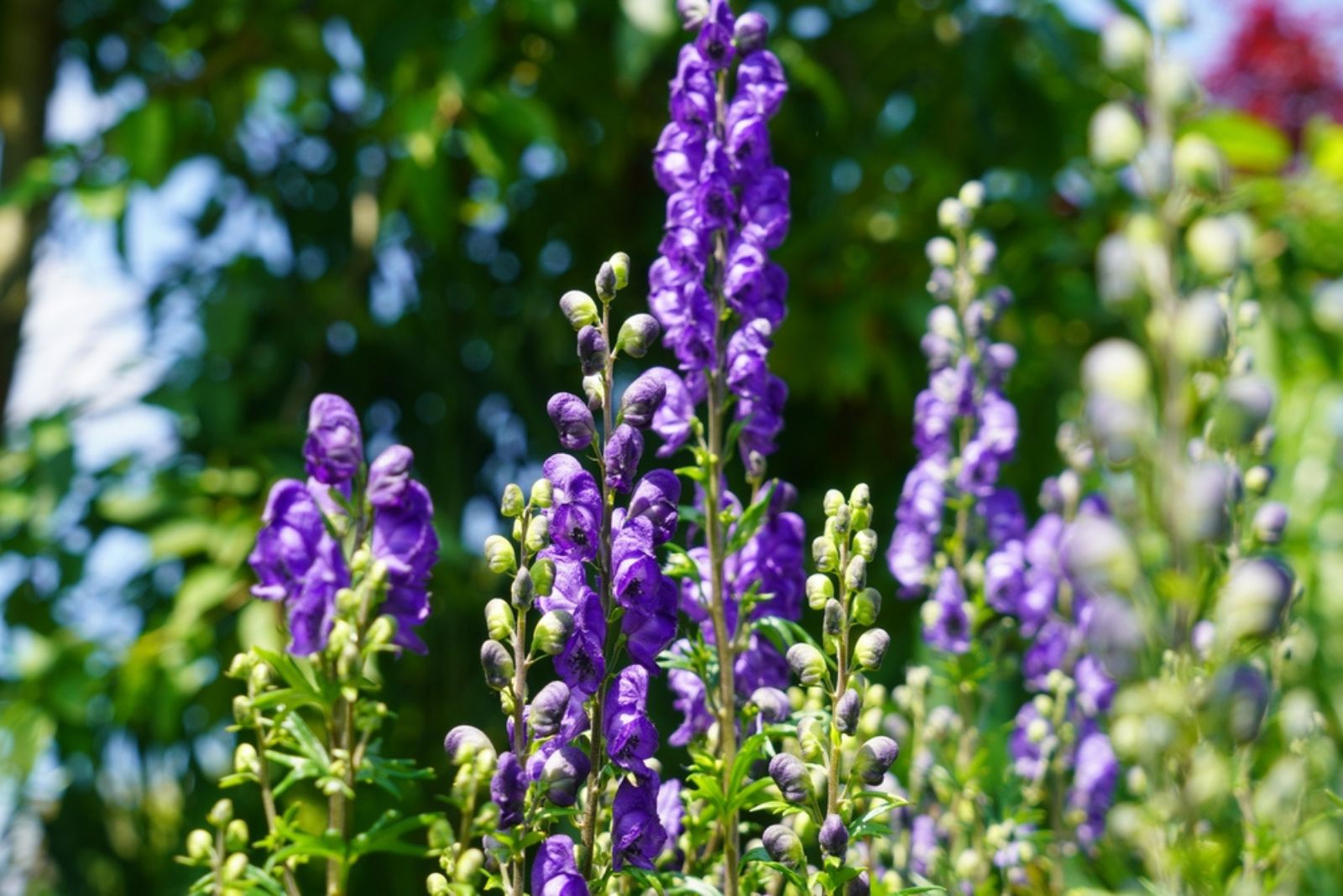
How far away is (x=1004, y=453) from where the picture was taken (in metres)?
1.36

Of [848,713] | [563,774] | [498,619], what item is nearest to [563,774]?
[563,774]

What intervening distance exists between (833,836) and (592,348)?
35 centimetres

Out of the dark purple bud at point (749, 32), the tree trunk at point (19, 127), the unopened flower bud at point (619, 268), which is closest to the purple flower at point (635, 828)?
the unopened flower bud at point (619, 268)

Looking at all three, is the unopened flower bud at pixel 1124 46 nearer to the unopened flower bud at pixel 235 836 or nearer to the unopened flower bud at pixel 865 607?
the unopened flower bud at pixel 865 607

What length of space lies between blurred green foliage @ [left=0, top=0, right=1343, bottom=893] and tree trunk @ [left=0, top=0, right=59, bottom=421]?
0.36 metres

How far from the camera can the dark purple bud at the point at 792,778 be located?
Result: 2.91ft

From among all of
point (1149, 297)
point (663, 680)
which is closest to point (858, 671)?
point (1149, 297)

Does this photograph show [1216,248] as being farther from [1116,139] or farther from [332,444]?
[332,444]

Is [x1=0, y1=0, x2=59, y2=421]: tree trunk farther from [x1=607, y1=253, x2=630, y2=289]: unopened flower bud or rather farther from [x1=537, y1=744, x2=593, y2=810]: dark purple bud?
[x1=537, y1=744, x2=593, y2=810]: dark purple bud

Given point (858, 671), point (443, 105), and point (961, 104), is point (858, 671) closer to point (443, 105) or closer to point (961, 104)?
point (443, 105)

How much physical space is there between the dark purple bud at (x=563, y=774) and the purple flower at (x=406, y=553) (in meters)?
0.11

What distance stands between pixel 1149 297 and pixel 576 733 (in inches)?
18.3

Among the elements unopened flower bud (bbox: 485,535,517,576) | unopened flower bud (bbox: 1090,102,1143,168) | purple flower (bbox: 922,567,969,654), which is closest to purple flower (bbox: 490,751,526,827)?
unopened flower bud (bbox: 485,535,517,576)

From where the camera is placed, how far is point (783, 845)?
0.87 m
